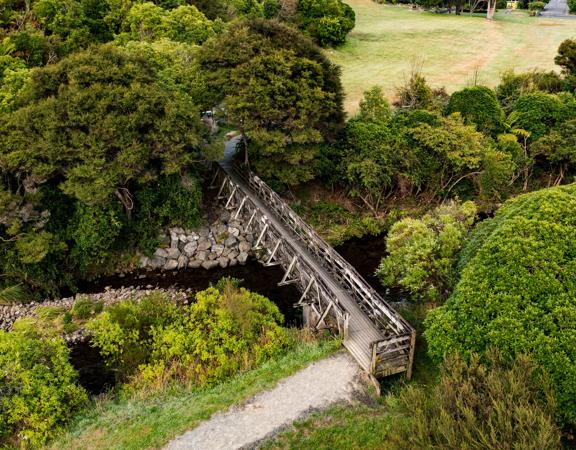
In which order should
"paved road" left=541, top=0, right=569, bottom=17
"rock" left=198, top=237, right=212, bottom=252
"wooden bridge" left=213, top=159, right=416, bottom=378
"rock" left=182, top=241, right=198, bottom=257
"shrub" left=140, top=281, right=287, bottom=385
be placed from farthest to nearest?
"paved road" left=541, top=0, right=569, bottom=17
"rock" left=198, top=237, right=212, bottom=252
"rock" left=182, top=241, right=198, bottom=257
"shrub" left=140, top=281, right=287, bottom=385
"wooden bridge" left=213, top=159, right=416, bottom=378

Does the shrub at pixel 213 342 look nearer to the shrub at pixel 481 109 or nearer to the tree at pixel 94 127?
the tree at pixel 94 127

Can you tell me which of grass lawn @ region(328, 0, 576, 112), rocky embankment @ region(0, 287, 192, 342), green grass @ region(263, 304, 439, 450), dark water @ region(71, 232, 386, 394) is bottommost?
dark water @ region(71, 232, 386, 394)

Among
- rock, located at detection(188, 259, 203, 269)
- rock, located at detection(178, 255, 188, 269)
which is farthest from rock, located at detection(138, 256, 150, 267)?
rock, located at detection(188, 259, 203, 269)

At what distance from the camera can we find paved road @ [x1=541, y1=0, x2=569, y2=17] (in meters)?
72.9

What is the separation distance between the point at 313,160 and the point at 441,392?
1796 cm

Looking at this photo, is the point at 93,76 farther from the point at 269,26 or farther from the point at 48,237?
the point at 269,26

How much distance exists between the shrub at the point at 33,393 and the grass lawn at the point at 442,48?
30.3 metres

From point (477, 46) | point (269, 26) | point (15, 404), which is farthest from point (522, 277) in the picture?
point (477, 46)

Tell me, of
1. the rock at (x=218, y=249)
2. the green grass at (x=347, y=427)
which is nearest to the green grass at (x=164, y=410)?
the green grass at (x=347, y=427)

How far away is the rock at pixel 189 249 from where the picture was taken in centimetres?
2608

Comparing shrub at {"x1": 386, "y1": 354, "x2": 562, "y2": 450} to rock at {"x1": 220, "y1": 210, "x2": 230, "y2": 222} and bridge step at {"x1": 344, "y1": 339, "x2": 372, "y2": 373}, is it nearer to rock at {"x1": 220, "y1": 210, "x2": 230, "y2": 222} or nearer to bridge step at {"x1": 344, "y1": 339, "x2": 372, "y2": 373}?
bridge step at {"x1": 344, "y1": 339, "x2": 372, "y2": 373}

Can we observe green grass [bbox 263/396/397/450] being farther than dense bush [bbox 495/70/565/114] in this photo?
No

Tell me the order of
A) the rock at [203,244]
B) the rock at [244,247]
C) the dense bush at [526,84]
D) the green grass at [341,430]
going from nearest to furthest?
1. the green grass at [341,430]
2. the rock at [203,244]
3. the rock at [244,247]
4. the dense bush at [526,84]

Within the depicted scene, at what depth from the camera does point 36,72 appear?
72.8 ft
